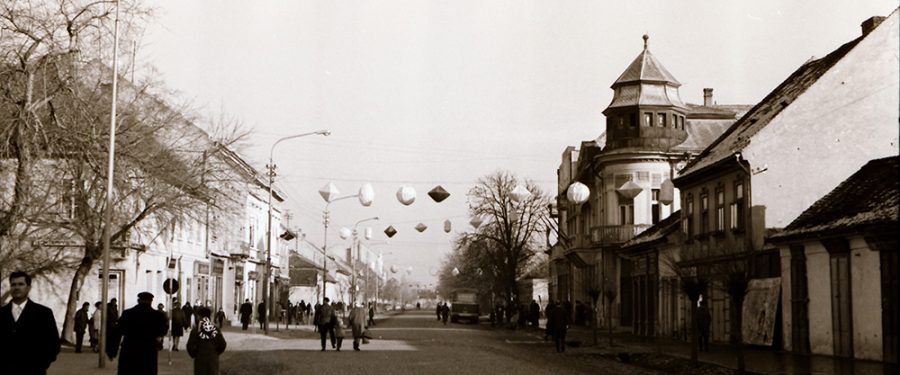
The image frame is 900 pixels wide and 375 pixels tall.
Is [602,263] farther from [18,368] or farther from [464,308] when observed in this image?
[18,368]

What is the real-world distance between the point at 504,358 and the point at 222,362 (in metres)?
7.60

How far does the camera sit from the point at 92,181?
31.0 meters

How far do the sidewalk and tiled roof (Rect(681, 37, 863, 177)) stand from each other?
6.43m

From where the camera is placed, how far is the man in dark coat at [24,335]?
10391 mm

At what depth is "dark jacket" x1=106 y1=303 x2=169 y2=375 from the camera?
1377 centimetres

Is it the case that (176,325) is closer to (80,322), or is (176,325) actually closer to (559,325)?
(80,322)

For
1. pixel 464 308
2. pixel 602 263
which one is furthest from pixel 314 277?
Answer: pixel 602 263

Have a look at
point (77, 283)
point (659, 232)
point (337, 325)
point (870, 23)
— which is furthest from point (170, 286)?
point (659, 232)

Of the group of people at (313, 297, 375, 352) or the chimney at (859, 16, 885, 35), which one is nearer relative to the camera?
the chimney at (859, 16, 885, 35)

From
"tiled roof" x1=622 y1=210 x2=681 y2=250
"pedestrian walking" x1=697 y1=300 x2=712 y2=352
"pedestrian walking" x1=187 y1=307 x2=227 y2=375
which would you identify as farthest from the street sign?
"tiled roof" x1=622 y1=210 x2=681 y2=250

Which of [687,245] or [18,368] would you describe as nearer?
[18,368]

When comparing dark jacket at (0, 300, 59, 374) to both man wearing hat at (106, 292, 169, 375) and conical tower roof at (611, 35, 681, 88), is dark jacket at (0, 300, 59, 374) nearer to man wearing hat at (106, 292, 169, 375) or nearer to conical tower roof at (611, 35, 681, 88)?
man wearing hat at (106, 292, 169, 375)

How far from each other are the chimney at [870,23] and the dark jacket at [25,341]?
98.4 feet

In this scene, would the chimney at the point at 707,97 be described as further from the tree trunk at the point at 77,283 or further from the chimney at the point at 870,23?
the tree trunk at the point at 77,283
